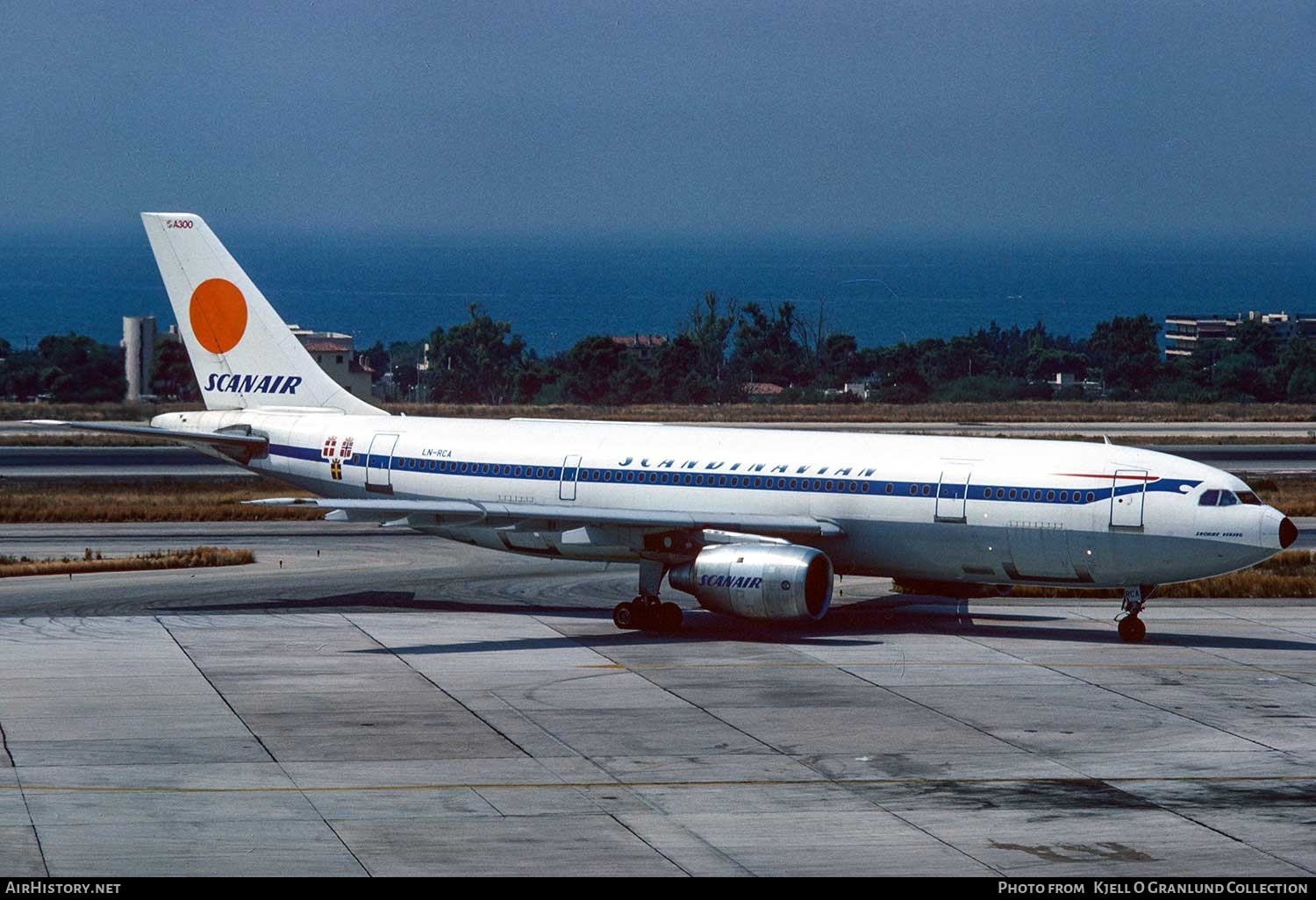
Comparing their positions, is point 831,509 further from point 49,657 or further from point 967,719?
point 49,657

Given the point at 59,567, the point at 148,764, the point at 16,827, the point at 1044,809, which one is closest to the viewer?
the point at 16,827

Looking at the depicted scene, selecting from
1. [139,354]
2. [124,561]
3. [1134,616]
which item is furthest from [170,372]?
[1134,616]

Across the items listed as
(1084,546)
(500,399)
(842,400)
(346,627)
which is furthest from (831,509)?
(500,399)

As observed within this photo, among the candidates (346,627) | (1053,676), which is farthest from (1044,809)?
(346,627)

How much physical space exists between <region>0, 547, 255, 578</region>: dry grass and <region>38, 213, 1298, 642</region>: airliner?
4.89m

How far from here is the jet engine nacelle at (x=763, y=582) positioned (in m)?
35.7

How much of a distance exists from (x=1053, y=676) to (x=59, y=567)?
26767mm

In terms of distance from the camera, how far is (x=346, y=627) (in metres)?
38.3

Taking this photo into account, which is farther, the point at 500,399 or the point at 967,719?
the point at 500,399

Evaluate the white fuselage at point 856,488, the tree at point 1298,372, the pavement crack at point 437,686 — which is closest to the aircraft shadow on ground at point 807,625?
the pavement crack at point 437,686

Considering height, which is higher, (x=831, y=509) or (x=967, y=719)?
(x=831, y=509)

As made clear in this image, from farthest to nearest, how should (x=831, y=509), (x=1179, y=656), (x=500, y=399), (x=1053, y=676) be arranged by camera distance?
(x=500, y=399) < (x=831, y=509) < (x=1179, y=656) < (x=1053, y=676)

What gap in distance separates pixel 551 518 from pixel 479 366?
137210mm

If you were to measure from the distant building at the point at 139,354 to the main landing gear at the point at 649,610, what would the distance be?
115 meters
